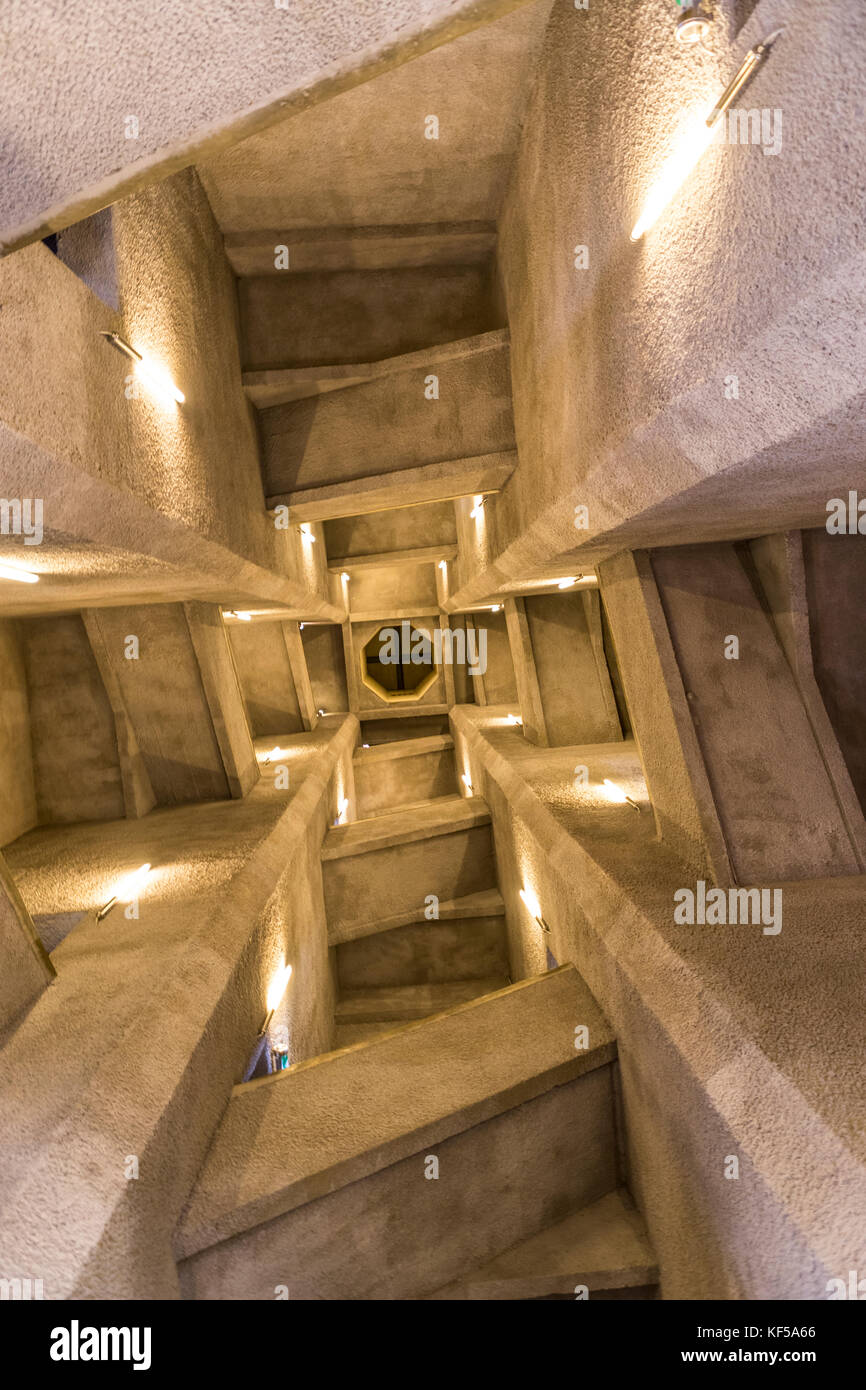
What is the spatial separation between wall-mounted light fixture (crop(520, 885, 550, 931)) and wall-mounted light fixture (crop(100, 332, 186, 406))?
480 centimetres

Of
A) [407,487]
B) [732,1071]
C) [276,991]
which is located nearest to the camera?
[732,1071]

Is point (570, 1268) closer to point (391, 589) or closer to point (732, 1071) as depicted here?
point (732, 1071)

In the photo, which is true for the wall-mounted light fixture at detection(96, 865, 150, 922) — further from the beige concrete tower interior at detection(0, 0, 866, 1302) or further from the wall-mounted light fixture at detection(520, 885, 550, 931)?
the wall-mounted light fixture at detection(520, 885, 550, 931)

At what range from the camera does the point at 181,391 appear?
415 centimetres

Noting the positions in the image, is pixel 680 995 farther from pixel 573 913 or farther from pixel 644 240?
pixel 644 240

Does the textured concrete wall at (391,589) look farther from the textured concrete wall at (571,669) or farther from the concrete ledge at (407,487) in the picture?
the concrete ledge at (407,487)

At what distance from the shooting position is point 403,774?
1410cm

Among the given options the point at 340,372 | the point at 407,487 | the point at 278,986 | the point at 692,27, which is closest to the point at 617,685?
the point at 407,487

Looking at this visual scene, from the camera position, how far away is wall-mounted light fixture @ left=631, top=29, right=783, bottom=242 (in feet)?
5.79

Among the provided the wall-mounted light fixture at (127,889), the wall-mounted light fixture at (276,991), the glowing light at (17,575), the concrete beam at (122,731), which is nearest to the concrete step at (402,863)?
the concrete beam at (122,731)

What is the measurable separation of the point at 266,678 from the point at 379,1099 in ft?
28.0

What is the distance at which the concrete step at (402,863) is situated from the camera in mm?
8859

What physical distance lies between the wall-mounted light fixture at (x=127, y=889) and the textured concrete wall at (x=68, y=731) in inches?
65.9

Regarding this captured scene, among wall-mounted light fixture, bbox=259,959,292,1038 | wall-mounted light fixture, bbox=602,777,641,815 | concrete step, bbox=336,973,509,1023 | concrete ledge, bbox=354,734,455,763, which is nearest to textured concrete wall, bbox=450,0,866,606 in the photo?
wall-mounted light fixture, bbox=602,777,641,815
